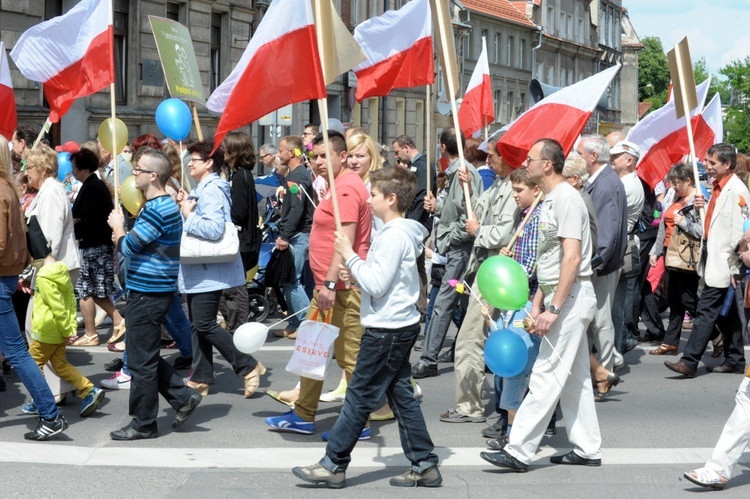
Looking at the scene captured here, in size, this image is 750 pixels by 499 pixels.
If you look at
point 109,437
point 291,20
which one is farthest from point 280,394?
point 291,20

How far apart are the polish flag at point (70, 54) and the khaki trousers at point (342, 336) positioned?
11.2ft

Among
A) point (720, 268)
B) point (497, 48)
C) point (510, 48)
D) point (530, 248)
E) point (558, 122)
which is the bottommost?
point (720, 268)

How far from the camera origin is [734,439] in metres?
6.13

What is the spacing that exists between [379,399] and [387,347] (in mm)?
285

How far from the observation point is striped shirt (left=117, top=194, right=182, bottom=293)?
7.04 meters

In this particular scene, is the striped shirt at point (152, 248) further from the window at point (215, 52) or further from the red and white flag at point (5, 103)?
the window at point (215, 52)

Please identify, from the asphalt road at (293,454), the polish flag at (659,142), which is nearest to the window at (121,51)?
the polish flag at (659,142)

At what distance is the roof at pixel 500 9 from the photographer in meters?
59.1

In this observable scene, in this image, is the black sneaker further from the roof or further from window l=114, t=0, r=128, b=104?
the roof

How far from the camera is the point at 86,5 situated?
383 inches

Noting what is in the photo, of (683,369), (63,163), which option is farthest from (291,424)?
(63,163)

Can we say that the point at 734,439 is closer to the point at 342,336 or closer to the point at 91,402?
the point at 342,336

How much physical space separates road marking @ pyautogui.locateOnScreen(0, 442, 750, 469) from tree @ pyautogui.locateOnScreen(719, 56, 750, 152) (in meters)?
74.3

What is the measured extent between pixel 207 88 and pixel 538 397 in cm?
2082
